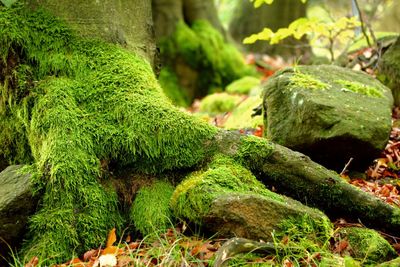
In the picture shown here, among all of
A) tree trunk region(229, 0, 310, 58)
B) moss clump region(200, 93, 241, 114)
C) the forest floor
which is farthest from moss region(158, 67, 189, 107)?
the forest floor

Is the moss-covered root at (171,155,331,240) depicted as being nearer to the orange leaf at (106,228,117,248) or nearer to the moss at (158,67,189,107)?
the orange leaf at (106,228,117,248)

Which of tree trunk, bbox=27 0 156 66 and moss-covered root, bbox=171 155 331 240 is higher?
tree trunk, bbox=27 0 156 66

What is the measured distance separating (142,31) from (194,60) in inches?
216

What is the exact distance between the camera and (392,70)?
539 centimetres

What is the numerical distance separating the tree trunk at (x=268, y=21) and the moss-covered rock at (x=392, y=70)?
5.62 meters

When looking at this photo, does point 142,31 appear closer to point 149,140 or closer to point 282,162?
point 149,140

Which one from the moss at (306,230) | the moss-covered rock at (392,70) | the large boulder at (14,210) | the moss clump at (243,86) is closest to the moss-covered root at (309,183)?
the moss at (306,230)

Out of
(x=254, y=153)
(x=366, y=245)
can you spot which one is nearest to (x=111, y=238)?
(x=254, y=153)

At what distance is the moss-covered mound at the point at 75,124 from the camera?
308cm

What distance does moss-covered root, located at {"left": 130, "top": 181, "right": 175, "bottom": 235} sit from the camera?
315 centimetres

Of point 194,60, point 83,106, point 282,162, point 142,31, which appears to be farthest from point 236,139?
point 194,60

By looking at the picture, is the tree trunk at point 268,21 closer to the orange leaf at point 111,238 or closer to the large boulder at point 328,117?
the large boulder at point 328,117

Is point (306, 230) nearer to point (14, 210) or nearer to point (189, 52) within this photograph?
point (14, 210)

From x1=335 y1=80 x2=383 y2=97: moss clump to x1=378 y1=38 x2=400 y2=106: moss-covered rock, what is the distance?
3.63 feet
